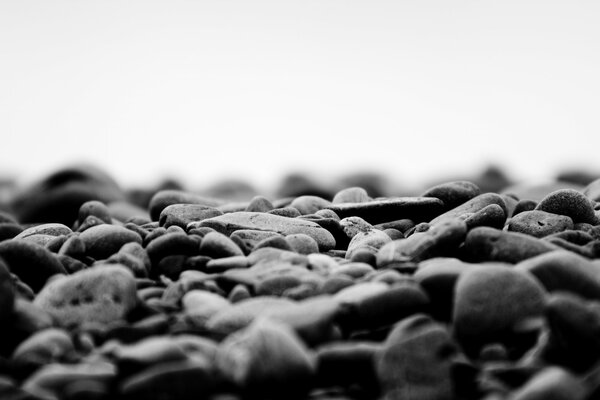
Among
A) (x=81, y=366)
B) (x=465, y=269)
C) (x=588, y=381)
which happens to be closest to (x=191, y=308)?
(x=81, y=366)

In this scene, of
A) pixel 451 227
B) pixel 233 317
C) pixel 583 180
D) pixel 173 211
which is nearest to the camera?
pixel 233 317

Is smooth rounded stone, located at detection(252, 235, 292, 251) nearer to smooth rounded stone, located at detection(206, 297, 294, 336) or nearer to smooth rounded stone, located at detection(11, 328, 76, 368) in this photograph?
smooth rounded stone, located at detection(206, 297, 294, 336)

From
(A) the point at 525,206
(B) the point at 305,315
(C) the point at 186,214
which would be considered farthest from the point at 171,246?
(A) the point at 525,206

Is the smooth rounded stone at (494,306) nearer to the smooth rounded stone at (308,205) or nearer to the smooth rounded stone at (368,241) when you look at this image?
the smooth rounded stone at (368,241)

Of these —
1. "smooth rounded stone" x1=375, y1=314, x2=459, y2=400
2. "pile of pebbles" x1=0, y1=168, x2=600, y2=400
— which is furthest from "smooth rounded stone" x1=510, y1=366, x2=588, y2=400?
"smooth rounded stone" x1=375, y1=314, x2=459, y2=400

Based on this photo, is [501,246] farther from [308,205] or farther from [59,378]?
[308,205]

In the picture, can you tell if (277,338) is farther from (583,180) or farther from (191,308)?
(583,180)
